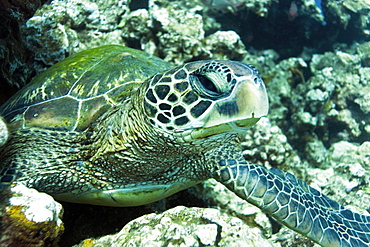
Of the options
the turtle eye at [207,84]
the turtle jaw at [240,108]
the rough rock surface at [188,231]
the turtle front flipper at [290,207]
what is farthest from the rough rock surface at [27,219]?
the turtle front flipper at [290,207]

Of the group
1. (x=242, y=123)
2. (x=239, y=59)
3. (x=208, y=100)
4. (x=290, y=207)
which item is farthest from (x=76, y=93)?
(x=239, y=59)

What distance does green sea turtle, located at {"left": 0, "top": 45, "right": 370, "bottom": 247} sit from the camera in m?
1.46

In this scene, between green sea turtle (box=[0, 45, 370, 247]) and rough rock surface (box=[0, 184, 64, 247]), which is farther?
green sea turtle (box=[0, 45, 370, 247])

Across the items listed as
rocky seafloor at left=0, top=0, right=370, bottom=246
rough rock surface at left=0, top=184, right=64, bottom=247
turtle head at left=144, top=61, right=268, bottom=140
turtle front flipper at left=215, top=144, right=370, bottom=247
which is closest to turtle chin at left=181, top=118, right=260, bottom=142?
turtle head at left=144, top=61, right=268, bottom=140

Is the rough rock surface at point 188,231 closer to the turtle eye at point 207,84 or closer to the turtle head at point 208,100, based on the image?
the turtle head at point 208,100

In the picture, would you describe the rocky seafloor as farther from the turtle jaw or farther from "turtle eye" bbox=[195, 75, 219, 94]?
"turtle eye" bbox=[195, 75, 219, 94]

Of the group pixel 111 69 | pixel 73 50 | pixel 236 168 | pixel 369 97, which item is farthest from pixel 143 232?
pixel 369 97

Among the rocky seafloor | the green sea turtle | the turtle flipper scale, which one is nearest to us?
the rocky seafloor

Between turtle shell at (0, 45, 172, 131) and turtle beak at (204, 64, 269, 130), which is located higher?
turtle beak at (204, 64, 269, 130)

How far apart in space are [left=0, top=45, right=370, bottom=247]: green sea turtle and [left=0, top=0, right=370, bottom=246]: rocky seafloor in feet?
1.07

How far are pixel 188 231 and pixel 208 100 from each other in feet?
2.12

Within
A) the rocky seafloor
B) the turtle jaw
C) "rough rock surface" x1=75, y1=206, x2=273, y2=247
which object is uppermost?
the turtle jaw

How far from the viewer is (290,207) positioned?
189 cm

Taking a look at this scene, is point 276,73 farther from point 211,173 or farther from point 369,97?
point 211,173
